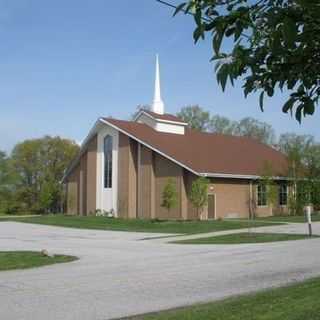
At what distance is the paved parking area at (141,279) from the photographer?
970cm

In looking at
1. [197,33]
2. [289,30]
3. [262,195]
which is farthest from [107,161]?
[289,30]

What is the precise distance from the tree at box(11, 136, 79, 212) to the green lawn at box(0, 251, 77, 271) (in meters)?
50.4

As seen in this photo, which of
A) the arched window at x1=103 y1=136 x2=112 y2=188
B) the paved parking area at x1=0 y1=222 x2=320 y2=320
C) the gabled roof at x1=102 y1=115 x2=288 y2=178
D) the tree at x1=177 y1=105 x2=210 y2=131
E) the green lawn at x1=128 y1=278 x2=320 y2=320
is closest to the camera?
the green lawn at x1=128 y1=278 x2=320 y2=320

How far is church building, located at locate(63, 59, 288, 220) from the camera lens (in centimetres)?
4466

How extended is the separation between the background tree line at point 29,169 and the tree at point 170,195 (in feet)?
88.9

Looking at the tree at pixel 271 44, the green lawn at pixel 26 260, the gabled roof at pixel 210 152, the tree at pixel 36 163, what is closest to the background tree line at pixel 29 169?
the tree at pixel 36 163

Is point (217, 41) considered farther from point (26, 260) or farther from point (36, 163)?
point (36, 163)

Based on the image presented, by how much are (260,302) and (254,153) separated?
44.2 m

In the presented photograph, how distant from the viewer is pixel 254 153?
173 feet

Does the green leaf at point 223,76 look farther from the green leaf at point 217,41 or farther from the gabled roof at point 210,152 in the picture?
the gabled roof at point 210,152

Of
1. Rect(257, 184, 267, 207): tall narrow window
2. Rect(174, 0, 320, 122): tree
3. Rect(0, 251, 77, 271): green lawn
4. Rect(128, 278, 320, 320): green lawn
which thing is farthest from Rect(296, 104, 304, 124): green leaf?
Rect(257, 184, 267, 207): tall narrow window

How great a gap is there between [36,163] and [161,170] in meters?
29.4

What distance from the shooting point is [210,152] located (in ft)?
160

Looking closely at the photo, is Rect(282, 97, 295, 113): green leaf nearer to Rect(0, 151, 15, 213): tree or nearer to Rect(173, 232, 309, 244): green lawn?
Rect(173, 232, 309, 244): green lawn
